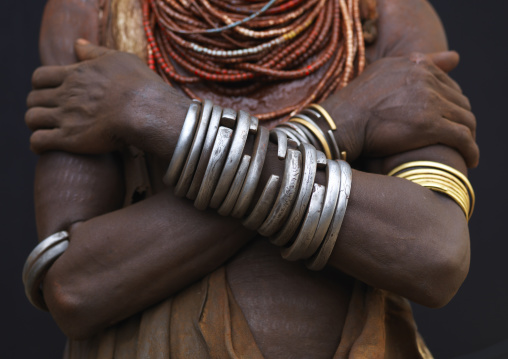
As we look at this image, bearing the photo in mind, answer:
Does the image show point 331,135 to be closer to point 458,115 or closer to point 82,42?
point 458,115

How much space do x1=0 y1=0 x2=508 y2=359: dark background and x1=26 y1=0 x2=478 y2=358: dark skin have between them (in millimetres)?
1073

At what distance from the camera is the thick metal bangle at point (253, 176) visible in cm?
118

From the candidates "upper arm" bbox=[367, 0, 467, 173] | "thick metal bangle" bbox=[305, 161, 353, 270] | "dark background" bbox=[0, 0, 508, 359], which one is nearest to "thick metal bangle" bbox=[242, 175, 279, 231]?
"thick metal bangle" bbox=[305, 161, 353, 270]

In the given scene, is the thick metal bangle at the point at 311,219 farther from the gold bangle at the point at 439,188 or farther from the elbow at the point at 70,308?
the elbow at the point at 70,308

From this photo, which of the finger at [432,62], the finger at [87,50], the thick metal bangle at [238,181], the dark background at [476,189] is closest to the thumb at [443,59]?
the finger at [432,62]

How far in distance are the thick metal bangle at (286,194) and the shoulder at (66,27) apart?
51 centimetres

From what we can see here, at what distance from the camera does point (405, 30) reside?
1.47 meters

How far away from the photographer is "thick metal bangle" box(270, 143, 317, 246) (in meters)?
1.18

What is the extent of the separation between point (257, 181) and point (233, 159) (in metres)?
0.05

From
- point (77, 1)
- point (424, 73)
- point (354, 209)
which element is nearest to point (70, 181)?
point (77, 1)

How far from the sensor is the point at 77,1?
1.49m

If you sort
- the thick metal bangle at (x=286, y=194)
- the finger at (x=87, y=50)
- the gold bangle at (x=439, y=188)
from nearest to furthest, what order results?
the thick metal bangle at (x=286, y=194) → the gold bangle at (x=439, y=188) → the finger at (x=87, y=50)

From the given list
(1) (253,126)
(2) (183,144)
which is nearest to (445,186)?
(1) (253,126)

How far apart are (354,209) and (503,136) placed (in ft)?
4.87
